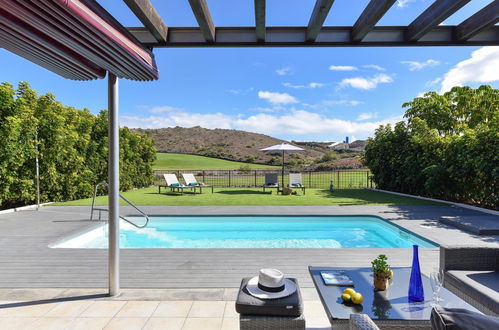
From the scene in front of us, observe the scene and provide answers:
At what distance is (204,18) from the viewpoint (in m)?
2.18

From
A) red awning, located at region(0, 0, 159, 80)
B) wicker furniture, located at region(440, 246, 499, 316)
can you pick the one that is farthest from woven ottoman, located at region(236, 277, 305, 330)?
red awning, located at region(0, 0, 159, 80)

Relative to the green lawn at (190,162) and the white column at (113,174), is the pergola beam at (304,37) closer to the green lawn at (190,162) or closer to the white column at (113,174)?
the white column at (113,174)

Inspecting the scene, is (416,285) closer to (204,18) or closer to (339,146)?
(204,18)

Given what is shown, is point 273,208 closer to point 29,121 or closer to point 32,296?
point 32,296

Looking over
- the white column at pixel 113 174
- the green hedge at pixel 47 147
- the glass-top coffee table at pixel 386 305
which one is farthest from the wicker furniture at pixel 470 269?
the green hedge at pixel 47 147

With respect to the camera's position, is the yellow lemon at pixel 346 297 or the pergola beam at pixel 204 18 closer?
the yellow lemon at pixel 346 297

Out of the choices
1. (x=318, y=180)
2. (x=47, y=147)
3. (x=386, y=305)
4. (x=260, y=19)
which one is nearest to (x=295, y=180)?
(x=318, y=180)

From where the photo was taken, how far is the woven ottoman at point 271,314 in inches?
63.9

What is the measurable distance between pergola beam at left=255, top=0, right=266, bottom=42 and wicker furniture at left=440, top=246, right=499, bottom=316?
257cm

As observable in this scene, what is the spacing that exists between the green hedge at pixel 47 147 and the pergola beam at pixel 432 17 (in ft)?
26.8

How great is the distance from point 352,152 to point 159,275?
3501cm

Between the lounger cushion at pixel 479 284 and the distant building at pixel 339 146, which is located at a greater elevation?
the distant building at pixel 339 146

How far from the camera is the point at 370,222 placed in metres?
6.70

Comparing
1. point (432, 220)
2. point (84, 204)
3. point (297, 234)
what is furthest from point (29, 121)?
point (432, 220)
